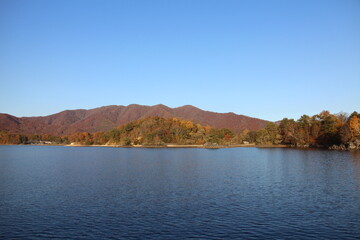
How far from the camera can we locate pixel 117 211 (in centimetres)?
1955

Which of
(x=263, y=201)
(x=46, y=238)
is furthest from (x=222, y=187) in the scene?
(x=46, y=238)

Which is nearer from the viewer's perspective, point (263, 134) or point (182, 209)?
point (182, 209)

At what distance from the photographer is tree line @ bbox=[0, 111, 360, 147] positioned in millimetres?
95538

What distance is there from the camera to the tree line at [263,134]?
95.5m

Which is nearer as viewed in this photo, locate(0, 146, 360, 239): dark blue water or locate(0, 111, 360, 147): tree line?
locate(0, 146, 360, 239): dark blue water

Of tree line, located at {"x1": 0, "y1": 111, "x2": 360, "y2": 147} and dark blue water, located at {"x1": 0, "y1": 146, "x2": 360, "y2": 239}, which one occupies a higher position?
tree line, located at {"x1": 0, "y1": 111, "x2": 360, "y2": 147}

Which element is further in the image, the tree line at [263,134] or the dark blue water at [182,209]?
the tree line at [263,134]

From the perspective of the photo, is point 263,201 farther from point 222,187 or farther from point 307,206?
point 222,187

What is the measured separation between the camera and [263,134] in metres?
134

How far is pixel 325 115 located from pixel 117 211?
103 m

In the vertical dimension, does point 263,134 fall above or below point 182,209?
above

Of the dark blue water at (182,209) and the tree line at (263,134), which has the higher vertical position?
the tree line at (263,134)

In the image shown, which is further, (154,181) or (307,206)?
(154,181)

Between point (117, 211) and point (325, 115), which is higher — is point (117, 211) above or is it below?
below
